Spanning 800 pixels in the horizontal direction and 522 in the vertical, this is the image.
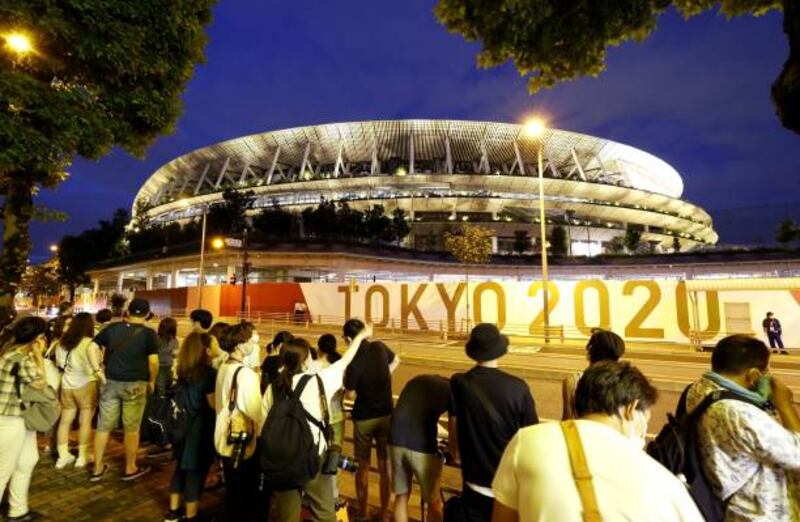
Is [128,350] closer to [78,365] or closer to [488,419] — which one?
[78,365]

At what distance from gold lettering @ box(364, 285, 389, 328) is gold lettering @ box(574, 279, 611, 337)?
32.2ft

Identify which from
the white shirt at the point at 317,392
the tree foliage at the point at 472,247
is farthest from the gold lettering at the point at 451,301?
the white shirt at the point at 317,392

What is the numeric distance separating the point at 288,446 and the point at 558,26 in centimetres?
486

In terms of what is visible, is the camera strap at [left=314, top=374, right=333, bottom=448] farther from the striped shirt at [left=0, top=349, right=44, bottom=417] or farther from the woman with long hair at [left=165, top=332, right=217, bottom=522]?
the striped shirt at [left=0, top=349, right=44, bottom=417]

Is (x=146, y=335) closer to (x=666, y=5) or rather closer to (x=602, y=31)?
(x=602, y=31)

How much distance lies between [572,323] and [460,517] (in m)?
18.6

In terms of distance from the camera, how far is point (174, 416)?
3.92 metres

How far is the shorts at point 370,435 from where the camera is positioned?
402 cm

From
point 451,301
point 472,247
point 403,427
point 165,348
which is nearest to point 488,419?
point 403,427

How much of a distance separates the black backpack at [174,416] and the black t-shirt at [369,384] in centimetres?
151

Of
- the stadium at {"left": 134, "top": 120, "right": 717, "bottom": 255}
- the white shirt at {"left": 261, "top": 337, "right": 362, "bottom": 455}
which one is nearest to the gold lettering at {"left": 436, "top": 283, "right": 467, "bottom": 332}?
the white shirt at {"left": 261, "top": 337, "right": 362, "bottom": 455}

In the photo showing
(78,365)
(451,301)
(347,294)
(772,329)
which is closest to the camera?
(78,365)

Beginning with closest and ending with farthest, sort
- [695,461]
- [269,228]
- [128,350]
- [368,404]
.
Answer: [695,461] < [368,404] < [128,350] < [269,228]

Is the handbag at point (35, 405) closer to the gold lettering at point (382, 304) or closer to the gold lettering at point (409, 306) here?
the gold lettering at point (409, 306)
